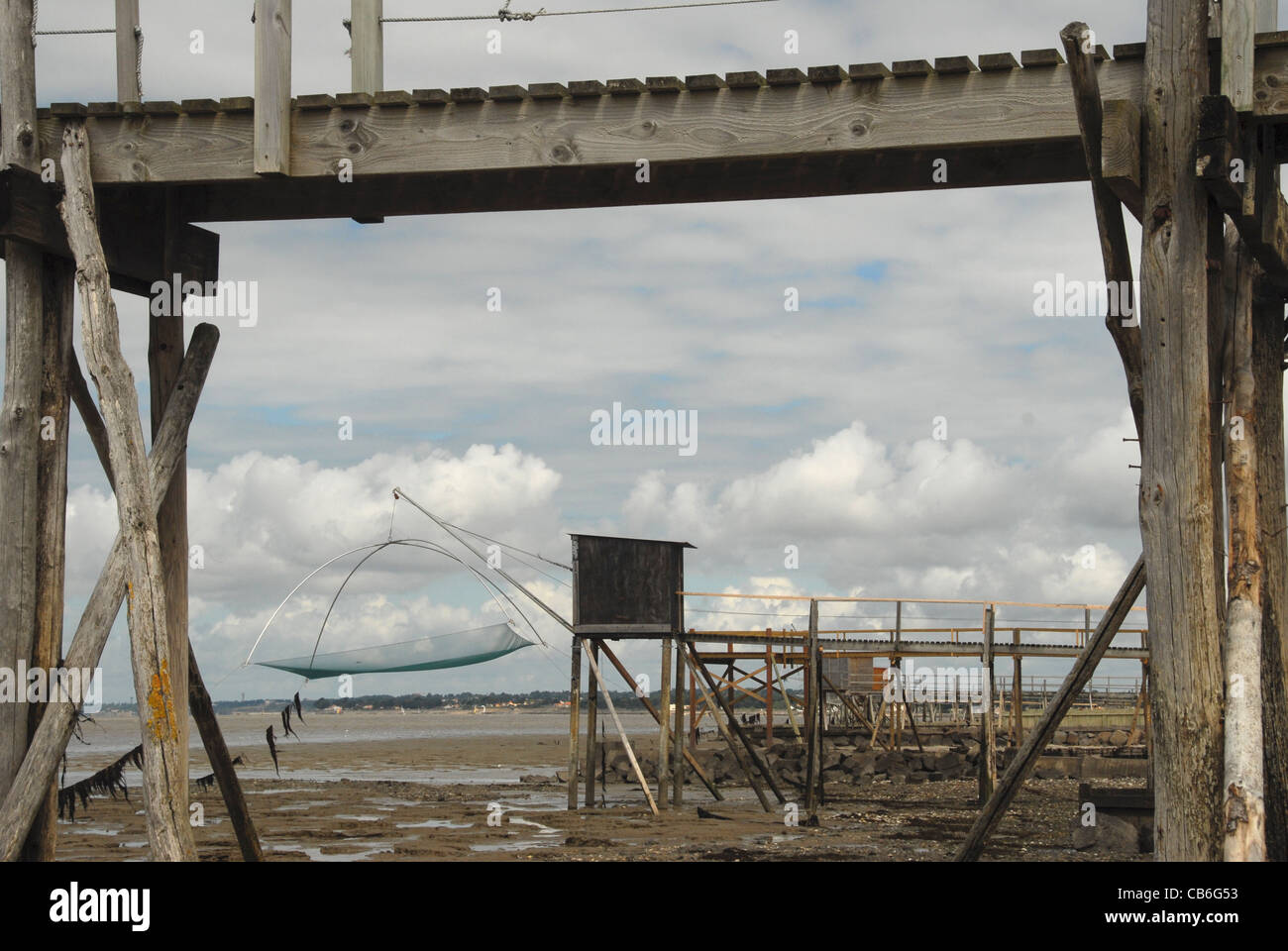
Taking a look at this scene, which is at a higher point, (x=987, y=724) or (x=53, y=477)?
(x=53, y=477)

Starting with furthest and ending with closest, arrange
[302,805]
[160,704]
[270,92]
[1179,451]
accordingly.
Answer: [302,805] → [270,92] → [160,704] → [1179,451]

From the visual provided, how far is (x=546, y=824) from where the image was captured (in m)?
19.6

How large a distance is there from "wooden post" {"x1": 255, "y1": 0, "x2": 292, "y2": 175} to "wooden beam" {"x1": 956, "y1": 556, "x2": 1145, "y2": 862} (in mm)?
5299

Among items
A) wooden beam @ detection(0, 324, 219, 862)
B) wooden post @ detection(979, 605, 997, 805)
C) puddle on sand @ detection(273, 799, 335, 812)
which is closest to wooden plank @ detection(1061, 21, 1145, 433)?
wooden beam @ detection(0, 324, 219, 862)

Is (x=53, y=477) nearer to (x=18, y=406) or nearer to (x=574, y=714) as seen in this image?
(x=18, y=406)

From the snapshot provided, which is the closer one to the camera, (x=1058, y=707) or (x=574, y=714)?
(x=1058, y=707)

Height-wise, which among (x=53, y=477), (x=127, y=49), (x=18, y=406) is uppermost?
(x=127, y=49)

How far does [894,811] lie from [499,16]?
1760 cm

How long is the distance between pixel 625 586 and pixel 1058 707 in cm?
1263

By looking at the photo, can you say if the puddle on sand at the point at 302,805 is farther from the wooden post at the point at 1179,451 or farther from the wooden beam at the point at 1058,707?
the wooden post at the point at 1179,451

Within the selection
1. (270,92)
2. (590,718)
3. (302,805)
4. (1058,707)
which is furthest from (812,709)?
(270,92)

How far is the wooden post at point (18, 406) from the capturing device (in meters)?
7.16
